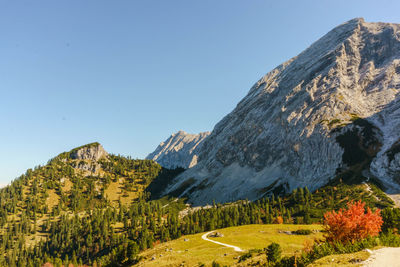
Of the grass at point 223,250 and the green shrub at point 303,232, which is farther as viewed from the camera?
the green shrub at point 303,232

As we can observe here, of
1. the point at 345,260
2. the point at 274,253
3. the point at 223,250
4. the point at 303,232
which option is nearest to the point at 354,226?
the point at 274,253

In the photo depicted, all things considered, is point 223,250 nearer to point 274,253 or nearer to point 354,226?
point 274,253

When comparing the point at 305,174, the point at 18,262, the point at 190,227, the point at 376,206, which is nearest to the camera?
the point at 376,206

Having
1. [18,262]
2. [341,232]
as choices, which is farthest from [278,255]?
[18,262]

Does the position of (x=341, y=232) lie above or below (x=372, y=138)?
below

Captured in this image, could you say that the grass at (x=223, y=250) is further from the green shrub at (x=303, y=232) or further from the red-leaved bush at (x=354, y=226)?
the red-leaved bush at (x=354, y=226)

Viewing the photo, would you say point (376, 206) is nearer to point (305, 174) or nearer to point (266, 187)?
point (305, 174)

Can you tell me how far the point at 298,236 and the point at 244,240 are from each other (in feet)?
62.9

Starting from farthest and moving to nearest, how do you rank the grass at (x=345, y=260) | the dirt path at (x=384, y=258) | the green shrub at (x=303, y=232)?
the green shrub at (x=303, y=232)
the grass at (x=345, y=260)
the dirt path at (x=384, y=258)

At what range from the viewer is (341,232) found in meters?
36.0

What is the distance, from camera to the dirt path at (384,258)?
777 inches

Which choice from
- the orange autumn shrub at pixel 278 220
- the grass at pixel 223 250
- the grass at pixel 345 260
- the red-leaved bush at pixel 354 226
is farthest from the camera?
the orange autumn shrub at pixel 278 220

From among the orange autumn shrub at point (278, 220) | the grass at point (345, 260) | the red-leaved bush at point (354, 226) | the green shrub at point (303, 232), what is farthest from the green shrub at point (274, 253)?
the orange autumn shrub at point (278, 220)

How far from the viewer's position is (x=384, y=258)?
21.2 meters
